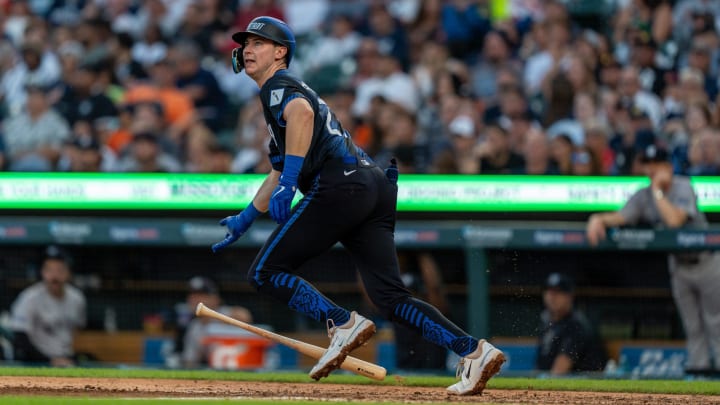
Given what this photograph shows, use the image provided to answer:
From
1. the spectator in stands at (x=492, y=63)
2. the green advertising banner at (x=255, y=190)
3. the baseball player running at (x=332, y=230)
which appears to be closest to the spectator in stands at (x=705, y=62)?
the spectator in stands at (x=492, y=63)

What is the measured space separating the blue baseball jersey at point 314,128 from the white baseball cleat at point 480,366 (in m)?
1.10

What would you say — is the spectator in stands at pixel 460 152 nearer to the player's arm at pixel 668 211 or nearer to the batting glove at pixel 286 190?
the player's arm at pixel 668 211

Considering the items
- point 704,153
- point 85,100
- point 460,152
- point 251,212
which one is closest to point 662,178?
point 704,153

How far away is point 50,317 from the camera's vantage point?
32.3 ft

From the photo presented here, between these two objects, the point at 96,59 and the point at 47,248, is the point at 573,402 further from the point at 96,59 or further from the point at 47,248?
the point at 96,59

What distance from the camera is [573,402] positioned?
644 cm

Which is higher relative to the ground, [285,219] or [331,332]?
[285,219]

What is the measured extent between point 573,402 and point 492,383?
1.00 m

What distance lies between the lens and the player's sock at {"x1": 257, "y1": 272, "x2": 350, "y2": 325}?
6.08 m

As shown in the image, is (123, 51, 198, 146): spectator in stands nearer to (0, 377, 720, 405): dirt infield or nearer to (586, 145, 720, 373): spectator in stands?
(586, 145, 720, 373): spectator in stands

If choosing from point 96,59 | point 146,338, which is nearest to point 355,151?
point 146,338

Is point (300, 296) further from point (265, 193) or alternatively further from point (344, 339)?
point (265, 193)

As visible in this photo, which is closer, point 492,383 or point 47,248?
point 492,383

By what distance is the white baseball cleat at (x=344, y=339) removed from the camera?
611cm
